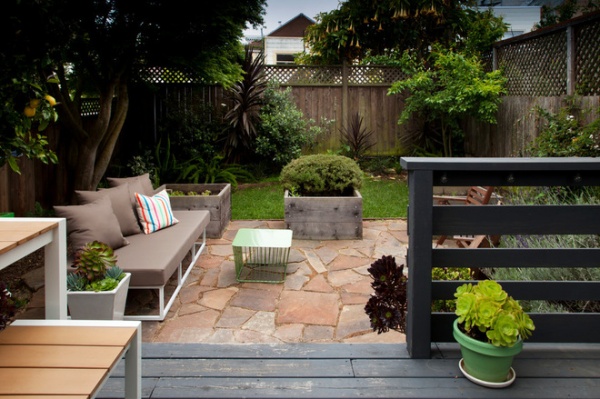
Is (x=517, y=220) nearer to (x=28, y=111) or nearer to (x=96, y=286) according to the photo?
(x=28, y=111)

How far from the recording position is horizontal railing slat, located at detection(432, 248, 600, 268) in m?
2.24

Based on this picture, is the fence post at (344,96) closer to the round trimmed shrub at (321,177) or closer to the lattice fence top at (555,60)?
the lattice fence top at (555,60)

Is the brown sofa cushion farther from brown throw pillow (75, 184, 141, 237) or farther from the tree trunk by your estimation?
the tree trunk

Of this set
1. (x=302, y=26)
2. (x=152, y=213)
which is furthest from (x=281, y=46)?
(x=152, y=213)

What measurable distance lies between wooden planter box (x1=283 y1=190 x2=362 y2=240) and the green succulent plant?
146 inches

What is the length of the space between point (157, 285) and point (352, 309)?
1361mm

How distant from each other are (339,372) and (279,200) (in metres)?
5.62

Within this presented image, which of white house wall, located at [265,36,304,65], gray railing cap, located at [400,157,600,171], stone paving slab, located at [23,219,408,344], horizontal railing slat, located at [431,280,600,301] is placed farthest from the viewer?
white house wall, located at [265,36,304,65]

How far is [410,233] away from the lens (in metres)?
2.28

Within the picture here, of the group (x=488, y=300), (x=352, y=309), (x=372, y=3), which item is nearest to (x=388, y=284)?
(x=488, y=300)

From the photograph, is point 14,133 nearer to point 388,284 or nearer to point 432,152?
point 388,284

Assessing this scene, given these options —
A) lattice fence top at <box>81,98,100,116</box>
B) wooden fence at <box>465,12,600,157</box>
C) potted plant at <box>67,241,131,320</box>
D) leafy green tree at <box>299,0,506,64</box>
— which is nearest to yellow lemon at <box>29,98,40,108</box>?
potted plant at <box>67,241,131,320</box>

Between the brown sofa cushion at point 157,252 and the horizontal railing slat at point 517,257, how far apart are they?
77.4 inches

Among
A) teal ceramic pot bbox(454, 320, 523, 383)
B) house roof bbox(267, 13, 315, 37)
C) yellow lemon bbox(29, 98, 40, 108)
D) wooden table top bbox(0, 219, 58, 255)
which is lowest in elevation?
teal ceramic pot bbox(454, 320, 523, 383)
